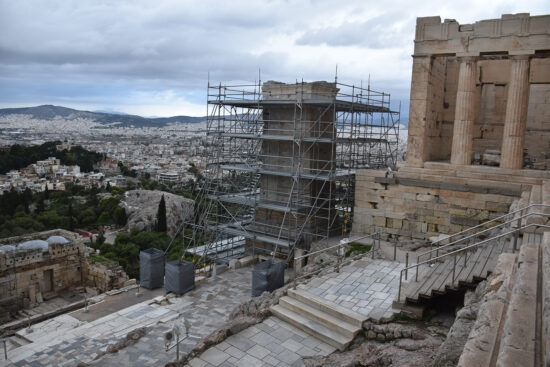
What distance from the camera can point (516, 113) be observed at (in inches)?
487

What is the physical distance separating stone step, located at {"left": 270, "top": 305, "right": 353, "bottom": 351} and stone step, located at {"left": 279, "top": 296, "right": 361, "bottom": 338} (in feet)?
0.19

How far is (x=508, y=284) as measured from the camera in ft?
16.8

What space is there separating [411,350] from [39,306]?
18.5 m

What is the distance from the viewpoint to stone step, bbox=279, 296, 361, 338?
7.17 m

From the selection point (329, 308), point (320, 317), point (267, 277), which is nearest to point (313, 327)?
point (320, 317)

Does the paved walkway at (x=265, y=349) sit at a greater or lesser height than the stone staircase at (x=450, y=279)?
lesser

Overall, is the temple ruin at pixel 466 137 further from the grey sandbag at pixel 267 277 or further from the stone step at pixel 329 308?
the stone step at pixel 329 308

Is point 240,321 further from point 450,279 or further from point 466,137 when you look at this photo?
point 466,137

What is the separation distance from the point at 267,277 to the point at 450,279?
224 inches

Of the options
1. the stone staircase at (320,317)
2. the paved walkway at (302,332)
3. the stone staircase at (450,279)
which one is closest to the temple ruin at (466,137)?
the stone staircase at (450,279)

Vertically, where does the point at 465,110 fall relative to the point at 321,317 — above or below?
above

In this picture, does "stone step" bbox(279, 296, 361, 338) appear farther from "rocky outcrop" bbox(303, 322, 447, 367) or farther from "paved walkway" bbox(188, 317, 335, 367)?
"paved walkway" bbox(188, 317, 335, 367)

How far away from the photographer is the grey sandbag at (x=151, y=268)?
14148 mm

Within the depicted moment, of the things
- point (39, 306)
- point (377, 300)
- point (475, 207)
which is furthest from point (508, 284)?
point (39, 306)
